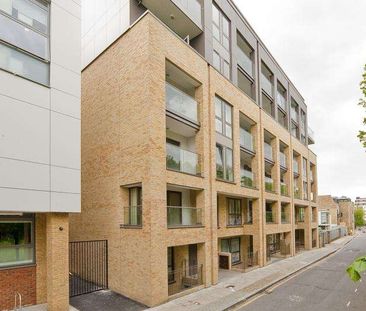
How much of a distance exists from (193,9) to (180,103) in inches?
213

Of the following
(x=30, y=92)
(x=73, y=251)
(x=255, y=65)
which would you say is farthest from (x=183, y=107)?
(x=255, y=65)

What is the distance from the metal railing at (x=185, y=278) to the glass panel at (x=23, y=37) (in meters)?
10.9

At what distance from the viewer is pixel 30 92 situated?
10789mm

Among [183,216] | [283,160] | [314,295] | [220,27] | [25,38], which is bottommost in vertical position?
[314,295]

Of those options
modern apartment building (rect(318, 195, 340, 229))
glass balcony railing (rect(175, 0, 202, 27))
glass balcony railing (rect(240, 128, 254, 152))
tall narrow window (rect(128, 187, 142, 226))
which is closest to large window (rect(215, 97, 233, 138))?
glass balcony railing (rect(240, 128, 254, 152))

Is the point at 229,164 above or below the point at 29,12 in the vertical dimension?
below

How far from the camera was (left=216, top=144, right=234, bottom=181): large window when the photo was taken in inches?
712

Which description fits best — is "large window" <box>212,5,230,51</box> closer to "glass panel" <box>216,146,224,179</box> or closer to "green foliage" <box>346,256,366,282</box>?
"glass panel" <box>216,146,224,179</box>

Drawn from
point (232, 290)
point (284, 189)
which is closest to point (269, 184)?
point (284, 189)

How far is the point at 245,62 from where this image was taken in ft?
77.2

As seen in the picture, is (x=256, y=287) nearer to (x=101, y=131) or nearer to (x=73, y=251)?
(x=73, y=251)

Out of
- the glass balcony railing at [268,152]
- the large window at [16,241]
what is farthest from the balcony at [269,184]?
the large window at [16,241]

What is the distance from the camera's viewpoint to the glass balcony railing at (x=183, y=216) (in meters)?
14.3

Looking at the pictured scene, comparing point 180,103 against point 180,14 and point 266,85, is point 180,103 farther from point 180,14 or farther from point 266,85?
point 266,85
